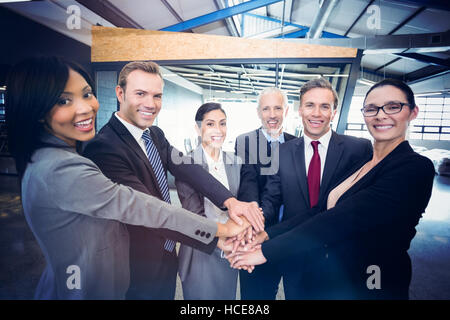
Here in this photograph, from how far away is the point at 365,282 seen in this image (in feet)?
3.38

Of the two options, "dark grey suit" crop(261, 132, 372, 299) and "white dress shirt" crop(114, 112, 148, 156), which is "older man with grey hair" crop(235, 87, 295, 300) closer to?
"dark grey suit" crop(261, 132, 372, 299)

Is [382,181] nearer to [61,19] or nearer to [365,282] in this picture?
[365,282]

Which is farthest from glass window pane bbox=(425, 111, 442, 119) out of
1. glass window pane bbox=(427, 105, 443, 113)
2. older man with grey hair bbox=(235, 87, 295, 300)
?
older man with grey hair bbox=(235, 87, 295, 300)

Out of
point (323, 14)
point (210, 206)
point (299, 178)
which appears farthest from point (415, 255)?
point (323, 14)

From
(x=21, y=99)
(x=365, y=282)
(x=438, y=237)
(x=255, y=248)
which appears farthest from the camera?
(x=438, y=237)

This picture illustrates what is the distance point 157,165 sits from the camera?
121cm

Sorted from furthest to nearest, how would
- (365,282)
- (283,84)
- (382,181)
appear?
(283,84) → (365,282) → (382,181)

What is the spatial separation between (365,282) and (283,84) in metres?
3.50

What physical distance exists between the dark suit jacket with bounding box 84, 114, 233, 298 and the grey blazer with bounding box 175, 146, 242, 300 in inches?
2.8

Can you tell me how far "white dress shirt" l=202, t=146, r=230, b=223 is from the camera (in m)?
1.37

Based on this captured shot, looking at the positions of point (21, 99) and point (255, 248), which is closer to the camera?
point (21, 99)

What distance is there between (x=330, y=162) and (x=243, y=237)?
712 millimetres

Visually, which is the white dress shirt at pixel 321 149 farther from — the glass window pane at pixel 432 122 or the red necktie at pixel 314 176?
the glass window pane at pixel 432 122

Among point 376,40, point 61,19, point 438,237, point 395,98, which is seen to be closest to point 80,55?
point 61,19
